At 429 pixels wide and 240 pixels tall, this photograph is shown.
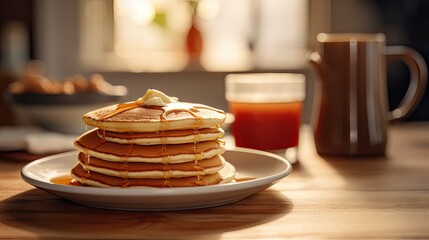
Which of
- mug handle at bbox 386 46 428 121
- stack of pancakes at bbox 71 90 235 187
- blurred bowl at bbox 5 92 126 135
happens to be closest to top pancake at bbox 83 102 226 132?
stack of pancakes at bbox 71 90 235 187

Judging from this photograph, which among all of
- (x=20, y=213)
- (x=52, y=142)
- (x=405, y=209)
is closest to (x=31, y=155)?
(x=52, y=142)

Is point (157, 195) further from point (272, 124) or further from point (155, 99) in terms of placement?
point (272, 124)

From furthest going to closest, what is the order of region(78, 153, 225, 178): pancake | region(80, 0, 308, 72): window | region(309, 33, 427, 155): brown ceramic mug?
region(80, 0, 308, 72): window → region(309, 33, 427, 155): brown ceramic mug → region(78, 153, 225, 178): pancake

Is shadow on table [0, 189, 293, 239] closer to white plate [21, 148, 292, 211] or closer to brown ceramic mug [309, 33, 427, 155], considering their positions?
white plate [21, 148, 292, 211]

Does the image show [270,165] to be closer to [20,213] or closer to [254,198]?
[254,198]

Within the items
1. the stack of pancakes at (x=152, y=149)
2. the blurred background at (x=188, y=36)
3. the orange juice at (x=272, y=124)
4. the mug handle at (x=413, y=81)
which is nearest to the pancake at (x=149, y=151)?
the stack of pancakes at (x=152, y=149)

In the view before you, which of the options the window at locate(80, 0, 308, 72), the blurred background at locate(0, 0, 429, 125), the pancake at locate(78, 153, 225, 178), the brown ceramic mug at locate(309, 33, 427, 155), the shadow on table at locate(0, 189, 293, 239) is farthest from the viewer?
the window at locate(80, 0, 308, 72)

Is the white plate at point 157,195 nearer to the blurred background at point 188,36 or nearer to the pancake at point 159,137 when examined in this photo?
the pancake at point 159,137
